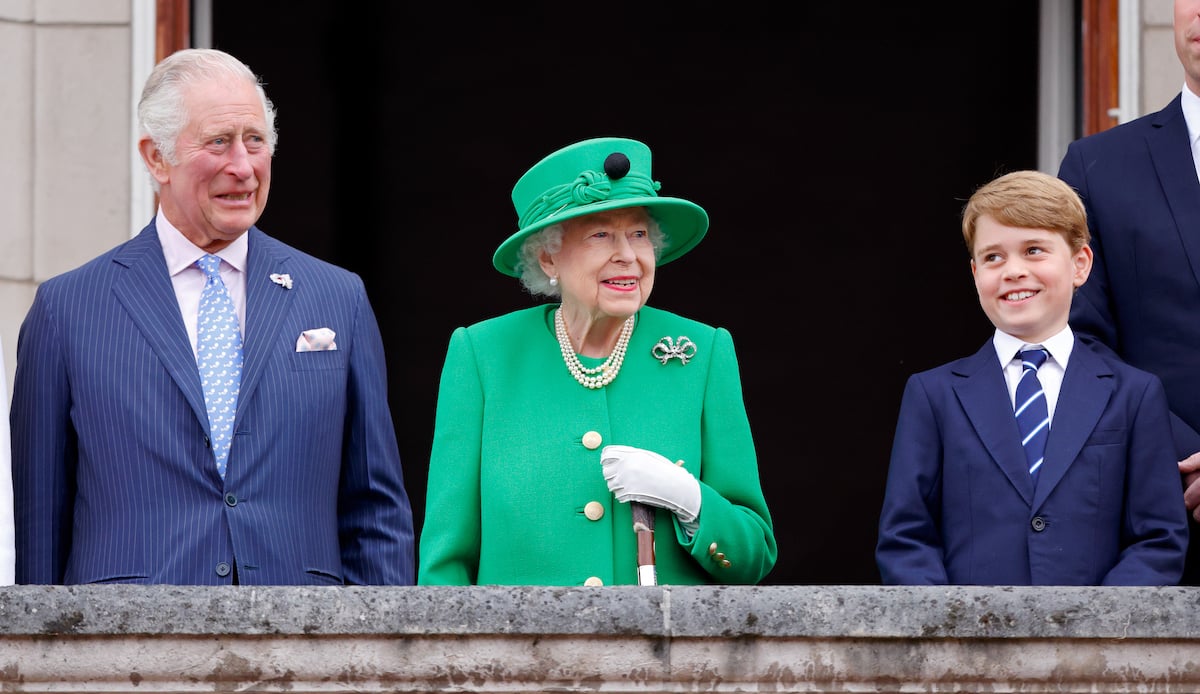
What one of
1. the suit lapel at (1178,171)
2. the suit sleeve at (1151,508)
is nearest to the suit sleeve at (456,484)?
the suit sleeve at (1151,508)

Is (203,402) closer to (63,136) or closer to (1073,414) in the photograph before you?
(1073,414)

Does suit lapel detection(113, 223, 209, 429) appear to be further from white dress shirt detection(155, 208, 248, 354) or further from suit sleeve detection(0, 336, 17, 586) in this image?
suit sleeve detection(0, 336, 17, 586)

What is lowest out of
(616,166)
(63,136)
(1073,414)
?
(1073,414)

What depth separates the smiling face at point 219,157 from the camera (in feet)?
12.1

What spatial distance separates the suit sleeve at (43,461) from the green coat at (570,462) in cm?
63

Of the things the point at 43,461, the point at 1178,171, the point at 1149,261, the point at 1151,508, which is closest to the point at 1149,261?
the point at 1149,261

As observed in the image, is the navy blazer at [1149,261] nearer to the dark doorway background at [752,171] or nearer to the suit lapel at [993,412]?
the suit lapel at [993,412]

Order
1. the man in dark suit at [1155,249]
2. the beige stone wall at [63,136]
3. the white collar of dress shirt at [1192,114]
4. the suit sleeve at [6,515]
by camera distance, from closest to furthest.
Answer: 1. the suit sleeve at [6,515]
2. the man in dark suit at [1155,249]
3. the white collar of dress shirt at [1192,114]
4. the beige stone wall at [63,136]

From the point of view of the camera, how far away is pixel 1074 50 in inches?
258

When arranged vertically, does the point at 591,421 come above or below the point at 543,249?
below

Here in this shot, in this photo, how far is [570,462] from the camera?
12.0 feet

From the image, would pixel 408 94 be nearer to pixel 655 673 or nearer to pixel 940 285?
pixel 940 285

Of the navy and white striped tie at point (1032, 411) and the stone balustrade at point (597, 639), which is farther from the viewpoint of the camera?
the navy and white striped tie at point (1032, 411)

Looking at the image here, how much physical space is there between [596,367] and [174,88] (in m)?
0.91
